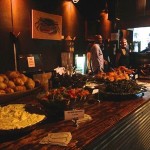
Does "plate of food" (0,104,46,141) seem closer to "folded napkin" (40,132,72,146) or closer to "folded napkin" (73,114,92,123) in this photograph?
"folded napkin" (40,132,72,146)

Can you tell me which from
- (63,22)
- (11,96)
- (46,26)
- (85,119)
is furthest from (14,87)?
(63,22)

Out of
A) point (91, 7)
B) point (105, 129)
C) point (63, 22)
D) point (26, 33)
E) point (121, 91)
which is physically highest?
point (91, 7)

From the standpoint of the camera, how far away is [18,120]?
1.15m

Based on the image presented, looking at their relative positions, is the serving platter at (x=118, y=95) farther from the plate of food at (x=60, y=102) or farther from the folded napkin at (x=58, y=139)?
the folded napkin at (x=58, y=139)

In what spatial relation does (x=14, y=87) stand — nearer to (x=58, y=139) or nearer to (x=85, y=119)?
(x=85, y=119)

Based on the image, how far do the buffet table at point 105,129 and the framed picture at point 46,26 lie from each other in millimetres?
3056

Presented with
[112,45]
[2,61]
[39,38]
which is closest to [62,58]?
[39,38]

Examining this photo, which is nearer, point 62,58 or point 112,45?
point 62,58

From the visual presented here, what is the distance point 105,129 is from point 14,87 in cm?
91

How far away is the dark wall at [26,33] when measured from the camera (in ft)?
13.4

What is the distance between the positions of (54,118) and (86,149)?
1.38ft

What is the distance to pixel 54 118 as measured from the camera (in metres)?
1.39

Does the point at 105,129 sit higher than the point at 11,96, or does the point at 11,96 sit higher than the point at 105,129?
the point at 11,96

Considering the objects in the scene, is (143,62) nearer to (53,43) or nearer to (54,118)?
(53,43)
